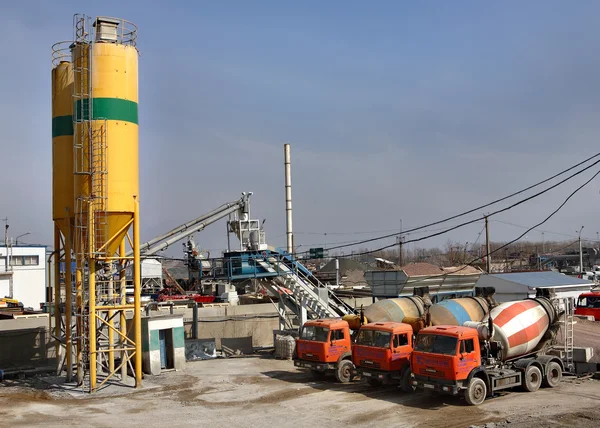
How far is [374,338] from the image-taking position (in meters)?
22.1

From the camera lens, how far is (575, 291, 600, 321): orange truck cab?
Answer: 3747 centimetres

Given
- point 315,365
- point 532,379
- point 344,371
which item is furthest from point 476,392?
point 315,365

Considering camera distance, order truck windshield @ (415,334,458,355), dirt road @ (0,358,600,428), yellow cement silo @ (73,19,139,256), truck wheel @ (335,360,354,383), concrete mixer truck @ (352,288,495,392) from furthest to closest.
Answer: truck wheel @ (335,360,354,383) < yellow cement silo @ (73,19,139,256) < concrete mixer truck @ (352,288,495,392) < truck windshield @ (415,334,458,355) < dirt road @ (0,358,600,428)

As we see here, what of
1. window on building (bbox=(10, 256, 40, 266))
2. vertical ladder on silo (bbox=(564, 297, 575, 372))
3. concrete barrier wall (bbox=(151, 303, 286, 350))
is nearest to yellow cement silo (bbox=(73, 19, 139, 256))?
concrete barrier wall (bbox=(151, 303, 286, 350))

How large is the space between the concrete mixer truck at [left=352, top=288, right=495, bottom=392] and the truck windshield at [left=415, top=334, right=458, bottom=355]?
163 cm

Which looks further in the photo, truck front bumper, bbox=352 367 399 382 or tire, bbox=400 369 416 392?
truck front bumper, bbox=352 367 399 382

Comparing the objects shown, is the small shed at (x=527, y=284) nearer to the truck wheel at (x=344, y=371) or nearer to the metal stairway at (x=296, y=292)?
the metal stairway at (x=296, y=292)

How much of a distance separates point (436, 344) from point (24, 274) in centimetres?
5694

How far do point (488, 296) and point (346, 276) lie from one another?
3000 inches

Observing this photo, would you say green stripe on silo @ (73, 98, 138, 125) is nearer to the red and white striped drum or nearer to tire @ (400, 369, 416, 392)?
tire @ (400, 369, 416, 392)

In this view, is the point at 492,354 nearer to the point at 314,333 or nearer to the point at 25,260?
the point at 314,333

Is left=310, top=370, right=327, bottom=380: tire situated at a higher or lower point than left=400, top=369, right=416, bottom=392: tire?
lower

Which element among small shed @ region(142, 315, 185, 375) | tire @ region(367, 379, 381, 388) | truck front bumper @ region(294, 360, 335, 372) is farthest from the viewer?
small shed @ region(142, 315, 185, 375)

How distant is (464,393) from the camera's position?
18906mm
